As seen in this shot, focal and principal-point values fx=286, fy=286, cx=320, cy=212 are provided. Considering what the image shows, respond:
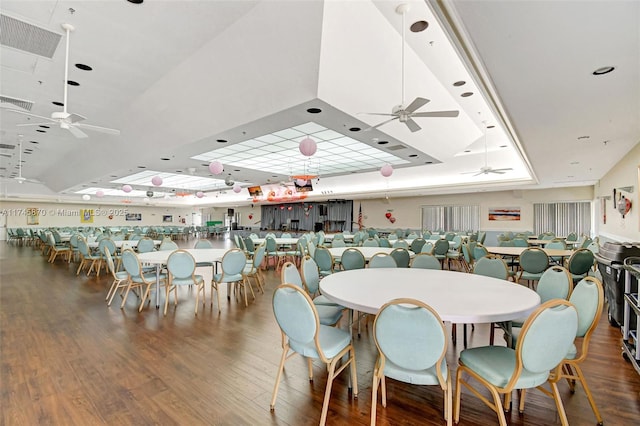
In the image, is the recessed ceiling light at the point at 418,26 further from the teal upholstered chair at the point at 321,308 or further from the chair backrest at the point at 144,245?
the chair backrest at the point at 144,245

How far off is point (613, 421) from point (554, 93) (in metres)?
3.27

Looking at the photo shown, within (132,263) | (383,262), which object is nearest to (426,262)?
(383,262)

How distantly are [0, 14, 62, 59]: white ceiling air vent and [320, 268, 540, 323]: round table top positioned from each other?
4501 mm

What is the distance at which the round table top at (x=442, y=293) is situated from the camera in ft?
6.08

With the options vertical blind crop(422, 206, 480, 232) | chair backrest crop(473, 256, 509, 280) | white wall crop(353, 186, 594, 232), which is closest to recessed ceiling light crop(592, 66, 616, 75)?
chair backrest crop(473, 256, 509, 280)

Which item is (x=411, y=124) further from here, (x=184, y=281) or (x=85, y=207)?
(x=85, y=207)

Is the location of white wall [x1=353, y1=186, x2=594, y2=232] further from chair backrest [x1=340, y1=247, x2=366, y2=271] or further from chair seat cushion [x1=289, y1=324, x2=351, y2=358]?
chair seat cushion [x1=289, y1=324, x2=351, y2=358]

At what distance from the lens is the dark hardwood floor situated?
2.04 meters

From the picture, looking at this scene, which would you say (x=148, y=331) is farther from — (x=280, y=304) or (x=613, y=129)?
(x=613, y=129)

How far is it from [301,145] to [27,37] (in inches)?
151

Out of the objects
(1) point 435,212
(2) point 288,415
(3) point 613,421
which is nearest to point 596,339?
(3) point 613,421

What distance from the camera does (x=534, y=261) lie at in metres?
4.83

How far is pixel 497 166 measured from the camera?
1022 cm

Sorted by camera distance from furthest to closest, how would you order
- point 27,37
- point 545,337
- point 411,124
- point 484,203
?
point 484,203
point 411,124
point 27,37
point 545,337
